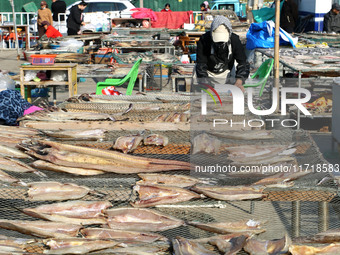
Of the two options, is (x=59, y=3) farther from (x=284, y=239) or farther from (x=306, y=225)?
(x=284, y=239)

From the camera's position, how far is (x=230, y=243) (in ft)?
10.1

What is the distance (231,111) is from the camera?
18.7 feet

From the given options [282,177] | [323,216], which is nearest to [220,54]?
[323,216]

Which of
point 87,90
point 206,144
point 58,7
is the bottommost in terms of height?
point 87,90

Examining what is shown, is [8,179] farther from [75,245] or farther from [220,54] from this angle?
[220,54]

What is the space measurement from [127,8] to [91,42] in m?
6.61

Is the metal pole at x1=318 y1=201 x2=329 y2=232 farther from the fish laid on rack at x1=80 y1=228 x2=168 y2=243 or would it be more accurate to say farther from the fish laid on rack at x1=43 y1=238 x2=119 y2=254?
the fish laid on rack at x1=43 y1=238 x2=119 y2=254

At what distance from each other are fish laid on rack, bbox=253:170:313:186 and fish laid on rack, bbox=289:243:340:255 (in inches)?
28.2

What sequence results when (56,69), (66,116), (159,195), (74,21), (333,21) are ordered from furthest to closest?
(74,21) → (333,21) → (56,69) → (66,116) → (159,195)

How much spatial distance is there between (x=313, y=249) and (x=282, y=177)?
0.82 metres

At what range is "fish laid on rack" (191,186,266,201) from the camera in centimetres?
348

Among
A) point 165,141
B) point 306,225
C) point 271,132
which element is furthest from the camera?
point 306,225

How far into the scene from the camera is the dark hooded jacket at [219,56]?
24.7ft

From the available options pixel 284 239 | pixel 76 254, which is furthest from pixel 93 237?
pixel 284 239
